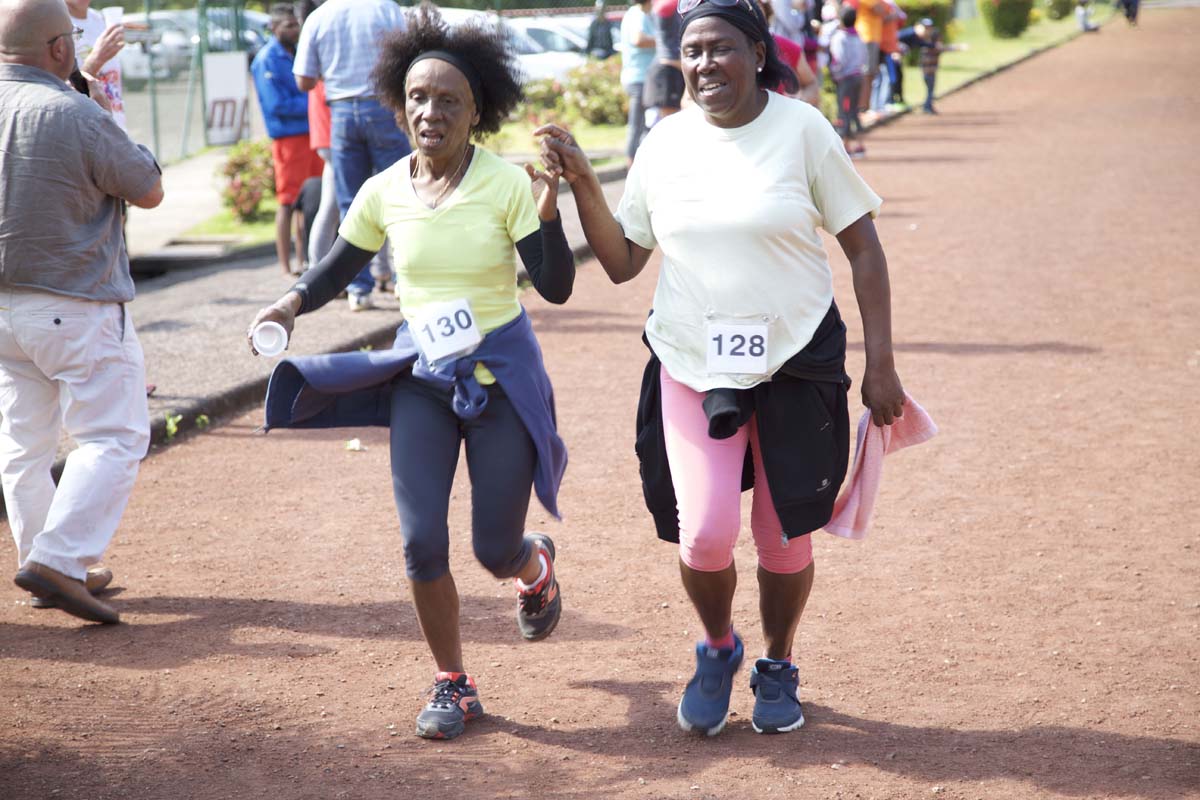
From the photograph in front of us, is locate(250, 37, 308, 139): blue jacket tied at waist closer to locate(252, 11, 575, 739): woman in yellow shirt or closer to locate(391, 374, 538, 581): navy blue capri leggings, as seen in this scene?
locate(252, 11, 575, 739): woman in yellow shirt

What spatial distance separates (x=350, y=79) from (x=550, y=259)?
5.35 metres

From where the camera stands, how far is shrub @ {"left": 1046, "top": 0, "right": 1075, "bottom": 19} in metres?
51.9

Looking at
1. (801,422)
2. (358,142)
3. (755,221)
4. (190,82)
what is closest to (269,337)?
(755,221)

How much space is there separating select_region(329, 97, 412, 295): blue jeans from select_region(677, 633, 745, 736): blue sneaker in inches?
211

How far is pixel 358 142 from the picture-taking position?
8969 millimetres

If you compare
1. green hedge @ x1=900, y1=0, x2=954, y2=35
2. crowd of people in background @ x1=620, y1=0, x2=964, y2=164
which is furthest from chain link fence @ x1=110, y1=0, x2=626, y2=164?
green hedge @ x1=900, y1=0, x2=954, y2=35

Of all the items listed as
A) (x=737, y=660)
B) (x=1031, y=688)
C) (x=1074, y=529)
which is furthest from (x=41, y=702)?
(x=1074, y=529)

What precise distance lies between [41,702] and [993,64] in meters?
35.0

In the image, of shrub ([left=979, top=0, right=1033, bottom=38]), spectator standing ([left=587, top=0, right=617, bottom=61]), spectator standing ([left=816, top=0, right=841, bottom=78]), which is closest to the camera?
spectator standing ([left=816, top=0, right=841, bottom=78])

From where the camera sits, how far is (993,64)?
36312 millimetres

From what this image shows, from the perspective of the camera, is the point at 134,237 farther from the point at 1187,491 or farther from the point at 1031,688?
the point at 1031,688

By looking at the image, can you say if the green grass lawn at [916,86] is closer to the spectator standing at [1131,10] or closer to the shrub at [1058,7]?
the shrub at [1058,7]

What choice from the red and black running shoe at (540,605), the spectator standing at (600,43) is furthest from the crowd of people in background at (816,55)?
the spectator standing at (600,43)

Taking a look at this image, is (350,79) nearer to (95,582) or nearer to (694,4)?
(95,582)
